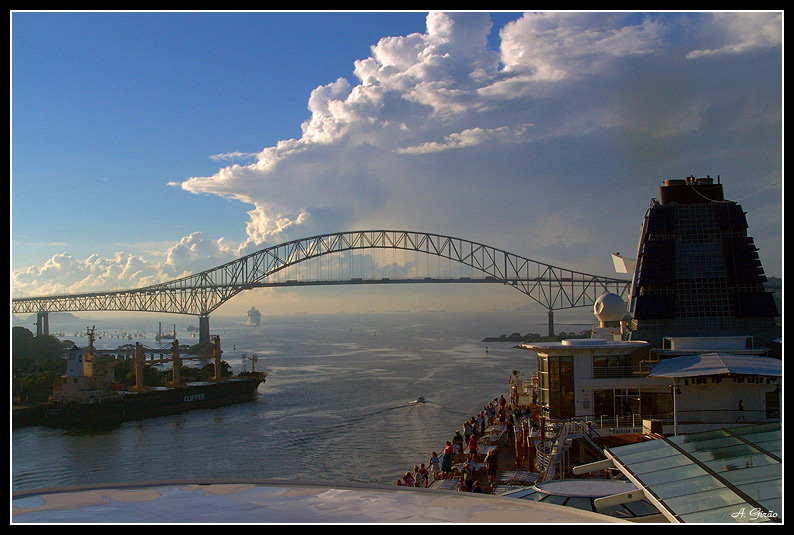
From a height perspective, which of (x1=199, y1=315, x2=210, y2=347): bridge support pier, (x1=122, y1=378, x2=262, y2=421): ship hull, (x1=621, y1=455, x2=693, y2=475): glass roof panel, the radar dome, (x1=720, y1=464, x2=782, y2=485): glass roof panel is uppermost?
the radar dome

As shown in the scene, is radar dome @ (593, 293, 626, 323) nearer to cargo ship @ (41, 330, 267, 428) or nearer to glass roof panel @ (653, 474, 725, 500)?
glass roof panel @ (653, 474, 725, 500)

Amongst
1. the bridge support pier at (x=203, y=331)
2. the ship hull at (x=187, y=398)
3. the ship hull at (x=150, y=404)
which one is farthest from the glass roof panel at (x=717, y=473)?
the bridge support pier at (x=203, y=331)

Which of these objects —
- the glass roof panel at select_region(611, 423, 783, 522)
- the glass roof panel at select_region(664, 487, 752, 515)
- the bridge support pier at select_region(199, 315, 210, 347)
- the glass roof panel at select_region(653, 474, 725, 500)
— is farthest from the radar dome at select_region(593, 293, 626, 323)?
the bridge support pier at select_region(199, 315, 210, 347)

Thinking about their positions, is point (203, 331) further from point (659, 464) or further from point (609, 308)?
point (659, 464)

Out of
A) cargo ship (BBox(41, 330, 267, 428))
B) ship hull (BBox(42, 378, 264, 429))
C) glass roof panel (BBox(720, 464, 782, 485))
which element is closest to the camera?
glass roof panel (BBox(720, 464, 782, 485))

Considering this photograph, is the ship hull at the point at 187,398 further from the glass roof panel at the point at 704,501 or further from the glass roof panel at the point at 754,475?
the glass roof panel at the point at 754,475

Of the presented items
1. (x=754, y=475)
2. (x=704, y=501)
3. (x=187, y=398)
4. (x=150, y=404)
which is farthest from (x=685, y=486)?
(x=187, y=398)
